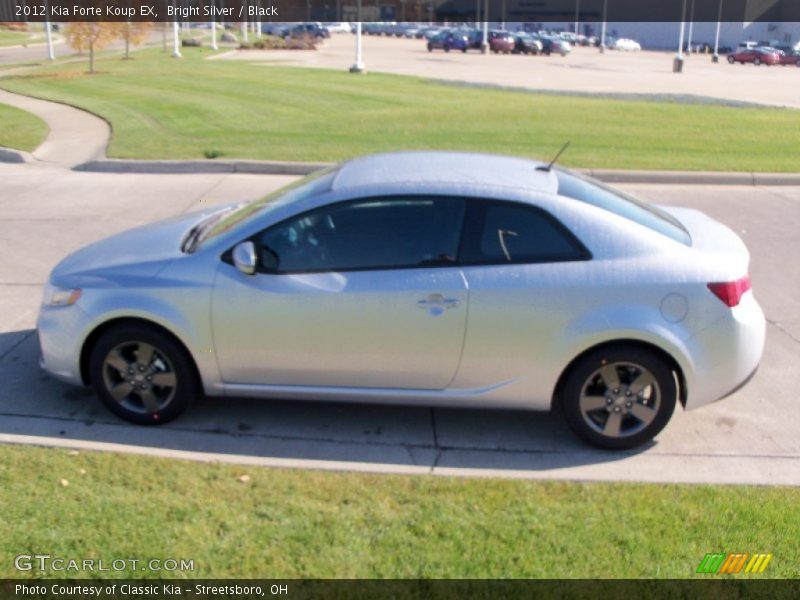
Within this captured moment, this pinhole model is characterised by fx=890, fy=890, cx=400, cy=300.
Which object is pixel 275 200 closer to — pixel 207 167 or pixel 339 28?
pixel 207 167

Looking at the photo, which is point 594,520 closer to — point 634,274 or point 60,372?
point 634,274

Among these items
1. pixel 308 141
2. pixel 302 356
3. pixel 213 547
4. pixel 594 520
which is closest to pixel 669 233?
pixel 594 520

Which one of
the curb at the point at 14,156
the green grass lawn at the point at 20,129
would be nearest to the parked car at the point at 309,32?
the green grass lawn at the point at 20,129

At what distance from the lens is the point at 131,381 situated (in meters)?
5.15

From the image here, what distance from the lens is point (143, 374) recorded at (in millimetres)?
5145

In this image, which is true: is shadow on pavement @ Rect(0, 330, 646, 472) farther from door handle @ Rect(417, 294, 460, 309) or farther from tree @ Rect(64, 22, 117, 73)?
tree @ Rect(64, 22, 117, 73)

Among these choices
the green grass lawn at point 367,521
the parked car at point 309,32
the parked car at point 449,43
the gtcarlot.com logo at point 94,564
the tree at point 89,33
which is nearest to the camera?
the gtcarlot.com logo at point 94,564

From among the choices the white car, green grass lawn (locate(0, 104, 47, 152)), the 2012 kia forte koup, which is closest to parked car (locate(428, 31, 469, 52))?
the white car

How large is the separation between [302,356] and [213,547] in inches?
57.5

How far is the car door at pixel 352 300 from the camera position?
4.86 meters

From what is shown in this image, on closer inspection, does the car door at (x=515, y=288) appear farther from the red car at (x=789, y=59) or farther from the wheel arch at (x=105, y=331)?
the red car at (x=789, y=59)

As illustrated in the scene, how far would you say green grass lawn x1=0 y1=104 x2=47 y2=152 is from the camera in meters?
14.7

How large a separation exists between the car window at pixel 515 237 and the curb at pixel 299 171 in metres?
8.04

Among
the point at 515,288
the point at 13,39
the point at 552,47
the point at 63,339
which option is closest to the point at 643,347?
the point at 515,288
